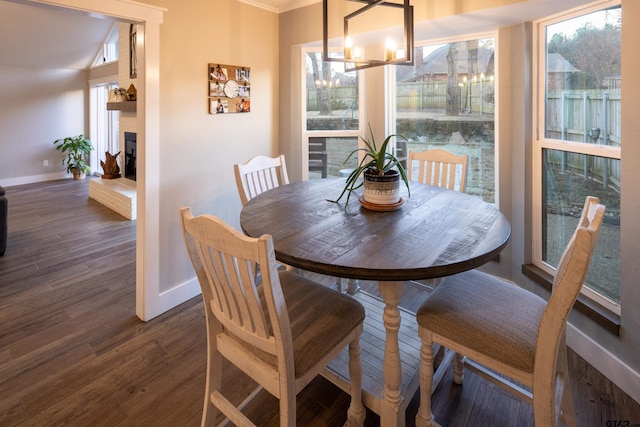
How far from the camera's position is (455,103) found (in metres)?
2.94

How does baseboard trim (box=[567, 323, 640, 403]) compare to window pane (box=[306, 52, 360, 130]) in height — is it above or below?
below

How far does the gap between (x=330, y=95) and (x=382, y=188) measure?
1851 mm

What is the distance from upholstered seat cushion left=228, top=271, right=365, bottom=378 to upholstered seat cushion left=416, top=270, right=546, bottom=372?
283 millimetres

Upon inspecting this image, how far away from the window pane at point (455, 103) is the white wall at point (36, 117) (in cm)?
776

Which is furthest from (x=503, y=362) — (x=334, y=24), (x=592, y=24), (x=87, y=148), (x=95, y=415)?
(x=87, y=148)

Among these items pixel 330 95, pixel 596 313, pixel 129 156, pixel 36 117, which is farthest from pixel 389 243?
pixel 36 117

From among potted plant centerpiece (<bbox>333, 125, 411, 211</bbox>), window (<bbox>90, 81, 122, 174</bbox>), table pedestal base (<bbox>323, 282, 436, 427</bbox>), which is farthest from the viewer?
window (<bbox>90, 81, 122, 174</bbox>)

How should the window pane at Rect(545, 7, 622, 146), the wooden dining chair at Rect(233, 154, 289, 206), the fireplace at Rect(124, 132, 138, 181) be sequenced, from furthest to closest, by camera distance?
the fireplace at Rect(124, 132, 138, 181) → the wooden dining chair at Rect(233, 154, 289, 206) → the window pane at Rect(545, 7, 622, 146)

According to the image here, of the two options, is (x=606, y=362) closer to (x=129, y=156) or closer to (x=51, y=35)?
(x=129, y=156)

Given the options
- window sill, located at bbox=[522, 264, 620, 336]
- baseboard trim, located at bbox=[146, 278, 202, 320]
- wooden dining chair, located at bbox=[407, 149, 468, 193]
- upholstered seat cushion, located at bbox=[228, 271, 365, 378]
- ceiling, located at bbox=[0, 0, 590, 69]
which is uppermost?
ceiling, located at bbox=[0, 0, 590, 69]

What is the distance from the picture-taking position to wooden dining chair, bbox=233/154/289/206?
91.9 inches

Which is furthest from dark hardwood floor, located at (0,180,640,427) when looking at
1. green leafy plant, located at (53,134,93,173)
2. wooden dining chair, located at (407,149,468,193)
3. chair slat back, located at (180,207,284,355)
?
green leafy plant, located at (53,134,93,173)

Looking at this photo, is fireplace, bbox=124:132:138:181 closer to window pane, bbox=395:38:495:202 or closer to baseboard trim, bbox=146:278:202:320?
baseboard trim, bbox=146:278:202:320

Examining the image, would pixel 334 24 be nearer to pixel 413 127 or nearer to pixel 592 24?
pixel 413 127
